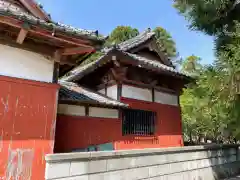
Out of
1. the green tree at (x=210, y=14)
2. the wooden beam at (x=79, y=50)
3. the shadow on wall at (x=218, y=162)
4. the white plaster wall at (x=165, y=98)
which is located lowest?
the shadow on wall at (x=218, y=162)

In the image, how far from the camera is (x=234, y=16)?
7.68 meters

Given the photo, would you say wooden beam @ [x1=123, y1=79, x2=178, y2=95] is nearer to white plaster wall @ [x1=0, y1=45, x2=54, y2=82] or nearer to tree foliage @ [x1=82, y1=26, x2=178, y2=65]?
white plaster wall @ [x1=0, y1=45, x2=54, y2=82]

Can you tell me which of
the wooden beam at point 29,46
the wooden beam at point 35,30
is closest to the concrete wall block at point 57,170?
the wooden beam at point 35,30

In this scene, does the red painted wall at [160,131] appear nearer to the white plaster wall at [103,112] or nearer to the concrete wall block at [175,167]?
the white plaster wall at [103,112]

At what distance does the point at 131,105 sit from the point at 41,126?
4.15 metres

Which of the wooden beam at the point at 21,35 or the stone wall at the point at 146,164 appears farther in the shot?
the wooden beam at the point at 21,35

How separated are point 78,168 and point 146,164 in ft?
→ 6.41

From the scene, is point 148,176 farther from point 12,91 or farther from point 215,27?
point 215,27

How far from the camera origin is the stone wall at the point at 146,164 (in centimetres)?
423

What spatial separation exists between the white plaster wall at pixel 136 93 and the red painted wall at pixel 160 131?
18 cm

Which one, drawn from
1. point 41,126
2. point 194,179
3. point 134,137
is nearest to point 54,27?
point 41,126

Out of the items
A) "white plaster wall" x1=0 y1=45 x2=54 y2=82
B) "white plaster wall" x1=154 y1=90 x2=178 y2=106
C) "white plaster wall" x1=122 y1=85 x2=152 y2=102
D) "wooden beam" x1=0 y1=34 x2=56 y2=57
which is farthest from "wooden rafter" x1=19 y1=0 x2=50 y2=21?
"white plaster wall" x1=154 y1=90 x2=178 y2=106

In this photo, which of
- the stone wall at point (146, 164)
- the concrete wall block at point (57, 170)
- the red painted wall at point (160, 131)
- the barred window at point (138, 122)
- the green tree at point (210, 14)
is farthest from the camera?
the barred window at point (138, 122)

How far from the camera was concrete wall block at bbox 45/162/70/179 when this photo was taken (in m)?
3.94
